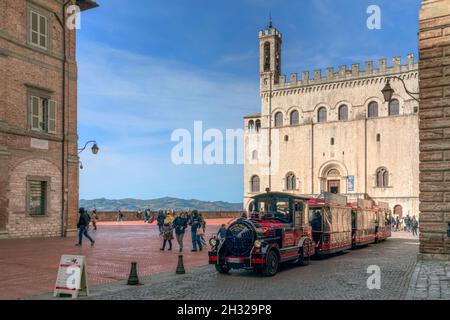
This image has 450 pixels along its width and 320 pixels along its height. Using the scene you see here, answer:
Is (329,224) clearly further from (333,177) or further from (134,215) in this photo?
(134,215)

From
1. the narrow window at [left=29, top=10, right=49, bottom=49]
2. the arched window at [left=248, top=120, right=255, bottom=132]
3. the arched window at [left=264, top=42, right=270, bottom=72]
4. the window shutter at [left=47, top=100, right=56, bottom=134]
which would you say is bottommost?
the window shutter at [left=47, top=100, right=56, bottom=134]

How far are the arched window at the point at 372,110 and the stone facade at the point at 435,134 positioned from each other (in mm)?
31093

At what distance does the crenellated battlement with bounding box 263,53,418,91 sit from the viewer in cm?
4419

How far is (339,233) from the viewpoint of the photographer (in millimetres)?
18859

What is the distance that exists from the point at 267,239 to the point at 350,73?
1476 inches

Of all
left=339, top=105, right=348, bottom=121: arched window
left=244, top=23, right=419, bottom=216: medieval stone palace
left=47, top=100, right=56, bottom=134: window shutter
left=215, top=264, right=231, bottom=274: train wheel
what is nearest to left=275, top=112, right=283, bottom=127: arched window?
left=244, top=23, right=419, bottom=216: medieval stone palace

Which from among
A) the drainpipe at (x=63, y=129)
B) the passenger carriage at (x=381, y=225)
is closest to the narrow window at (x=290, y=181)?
the passenger carriage at (x=381, y=225)

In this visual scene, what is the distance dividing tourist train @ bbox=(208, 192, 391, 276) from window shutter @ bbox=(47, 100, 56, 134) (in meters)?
14.1

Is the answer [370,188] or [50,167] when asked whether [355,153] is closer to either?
[370,188]

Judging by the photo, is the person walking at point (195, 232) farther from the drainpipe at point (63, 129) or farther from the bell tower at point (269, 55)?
the bell tower at point (269, 55)

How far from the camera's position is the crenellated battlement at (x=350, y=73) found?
44188 millimetres

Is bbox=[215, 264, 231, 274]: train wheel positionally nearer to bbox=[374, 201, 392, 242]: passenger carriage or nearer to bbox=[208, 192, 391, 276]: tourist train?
bbox=[208, 192, 391, 276]: tourist train
